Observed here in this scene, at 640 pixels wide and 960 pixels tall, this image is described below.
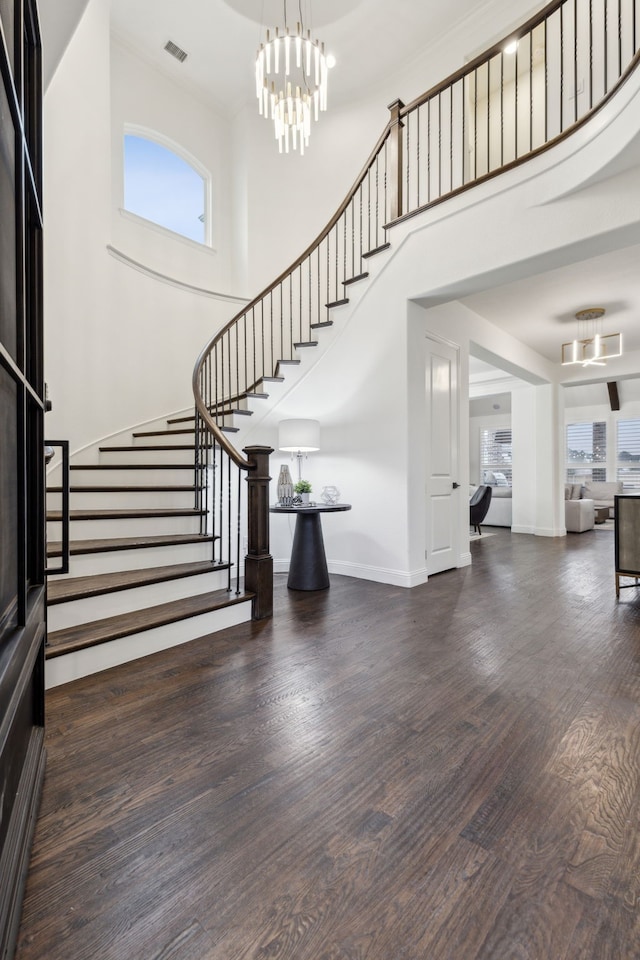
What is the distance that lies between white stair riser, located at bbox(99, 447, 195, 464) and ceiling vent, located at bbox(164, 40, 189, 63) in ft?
16.1

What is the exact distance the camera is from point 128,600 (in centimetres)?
258

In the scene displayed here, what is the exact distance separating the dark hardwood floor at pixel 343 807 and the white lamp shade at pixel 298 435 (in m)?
1.84

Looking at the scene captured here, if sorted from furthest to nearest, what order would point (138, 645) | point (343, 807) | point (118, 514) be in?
point (118, 514) < point (138, 645) < point (343, 807)

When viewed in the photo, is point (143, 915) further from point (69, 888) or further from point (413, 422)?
point (413, 422)

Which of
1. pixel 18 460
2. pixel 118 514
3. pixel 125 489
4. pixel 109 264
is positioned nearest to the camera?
pixel 18 460

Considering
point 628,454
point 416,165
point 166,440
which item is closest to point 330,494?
point 166,440

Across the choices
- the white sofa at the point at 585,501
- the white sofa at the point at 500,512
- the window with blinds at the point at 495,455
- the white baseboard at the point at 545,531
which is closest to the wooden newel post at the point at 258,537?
the white baseboard at the point at 545,531

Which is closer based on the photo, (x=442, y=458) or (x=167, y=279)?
(x=442, y=458)

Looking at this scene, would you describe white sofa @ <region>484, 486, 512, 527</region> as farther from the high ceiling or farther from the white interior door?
the white interior door

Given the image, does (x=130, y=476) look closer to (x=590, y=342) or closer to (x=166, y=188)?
(x=166, y=188)

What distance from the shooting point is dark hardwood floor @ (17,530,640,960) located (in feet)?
3.17

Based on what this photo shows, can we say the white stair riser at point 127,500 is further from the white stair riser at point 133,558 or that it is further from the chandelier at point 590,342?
the chandelier at point 590,342

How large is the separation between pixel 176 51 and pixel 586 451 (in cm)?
1136

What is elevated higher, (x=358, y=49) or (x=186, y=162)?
(x=358, y=49)
